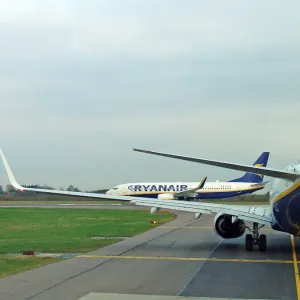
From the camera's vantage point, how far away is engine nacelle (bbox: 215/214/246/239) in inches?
808

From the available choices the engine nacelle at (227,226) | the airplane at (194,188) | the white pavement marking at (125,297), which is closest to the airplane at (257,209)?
the engine nacelle at (227,226)

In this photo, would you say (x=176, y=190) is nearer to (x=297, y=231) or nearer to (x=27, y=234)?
(x=27, y=234)

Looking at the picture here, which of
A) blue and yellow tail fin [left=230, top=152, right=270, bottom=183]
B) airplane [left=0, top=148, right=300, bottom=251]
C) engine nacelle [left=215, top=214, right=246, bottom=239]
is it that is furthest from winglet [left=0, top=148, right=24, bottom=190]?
blue and yellow tail fin [left=230, top=152, right=270, bottom=183]

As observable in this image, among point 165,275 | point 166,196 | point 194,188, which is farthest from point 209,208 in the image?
point 194,188

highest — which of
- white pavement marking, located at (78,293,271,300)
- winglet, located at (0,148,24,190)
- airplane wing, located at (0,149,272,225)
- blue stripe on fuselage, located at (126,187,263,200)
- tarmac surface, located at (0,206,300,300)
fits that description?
winglet, located at (0,148,24,190)

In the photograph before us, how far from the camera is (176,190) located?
253 ft

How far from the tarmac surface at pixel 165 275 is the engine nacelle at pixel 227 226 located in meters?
0.65

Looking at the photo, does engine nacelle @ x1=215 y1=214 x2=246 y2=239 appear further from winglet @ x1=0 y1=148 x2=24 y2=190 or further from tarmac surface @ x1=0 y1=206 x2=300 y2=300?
winglet @ x1=0 y1=148 x2=24 y2=190

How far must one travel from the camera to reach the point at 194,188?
75188 millimetres

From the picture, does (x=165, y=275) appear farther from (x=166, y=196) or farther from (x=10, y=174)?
(x=166, y=196)

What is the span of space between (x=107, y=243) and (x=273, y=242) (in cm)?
783

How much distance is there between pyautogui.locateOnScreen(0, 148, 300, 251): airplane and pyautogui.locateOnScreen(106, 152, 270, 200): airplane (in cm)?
5211

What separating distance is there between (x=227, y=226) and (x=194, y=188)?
54.8 metres

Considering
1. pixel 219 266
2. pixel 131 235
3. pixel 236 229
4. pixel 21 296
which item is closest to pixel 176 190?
pixel 131 235
